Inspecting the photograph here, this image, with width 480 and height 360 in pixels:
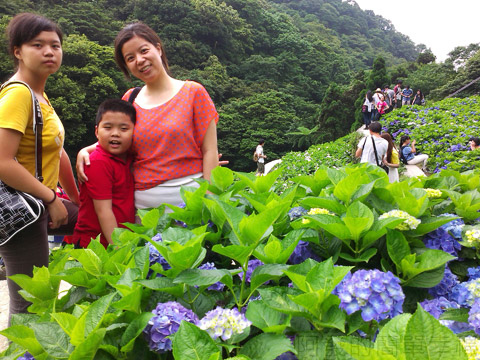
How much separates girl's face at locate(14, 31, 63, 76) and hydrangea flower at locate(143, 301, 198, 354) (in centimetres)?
146

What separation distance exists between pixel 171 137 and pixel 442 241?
3.95 ft

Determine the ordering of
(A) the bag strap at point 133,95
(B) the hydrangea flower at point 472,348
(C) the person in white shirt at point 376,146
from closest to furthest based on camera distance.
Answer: (B) the hydrangea flower at point 472,348 → (A) the bag strap at point 133,95 → (C) the person in white shirt at point 376,146

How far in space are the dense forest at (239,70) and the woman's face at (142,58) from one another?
53.1ft

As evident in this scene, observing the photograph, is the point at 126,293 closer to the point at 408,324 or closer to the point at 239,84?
the point at 408,324

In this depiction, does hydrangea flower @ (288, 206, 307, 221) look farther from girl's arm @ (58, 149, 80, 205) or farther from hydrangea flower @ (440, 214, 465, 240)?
girl's arm @ (58, 149, 80, 205)

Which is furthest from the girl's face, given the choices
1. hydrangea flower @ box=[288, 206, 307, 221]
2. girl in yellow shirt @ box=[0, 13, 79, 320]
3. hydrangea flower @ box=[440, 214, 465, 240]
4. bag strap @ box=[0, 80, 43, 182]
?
hydrangea flower @ box=[440, 214, 465, 240]

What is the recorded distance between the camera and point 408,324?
45cm

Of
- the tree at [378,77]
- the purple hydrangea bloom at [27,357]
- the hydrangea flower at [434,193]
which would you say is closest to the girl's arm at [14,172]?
the purple hydrangea bloom at [27,357]

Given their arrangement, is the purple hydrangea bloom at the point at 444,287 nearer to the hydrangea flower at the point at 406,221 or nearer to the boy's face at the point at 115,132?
the hydrangea flower at the point at 406,221

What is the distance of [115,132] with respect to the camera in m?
1.67

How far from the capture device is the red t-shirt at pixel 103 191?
164cm

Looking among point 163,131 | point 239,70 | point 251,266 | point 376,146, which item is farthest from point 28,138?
point 239,70

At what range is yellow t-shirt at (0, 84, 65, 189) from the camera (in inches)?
57.4

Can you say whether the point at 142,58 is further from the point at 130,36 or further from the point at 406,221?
the point at 406,221
